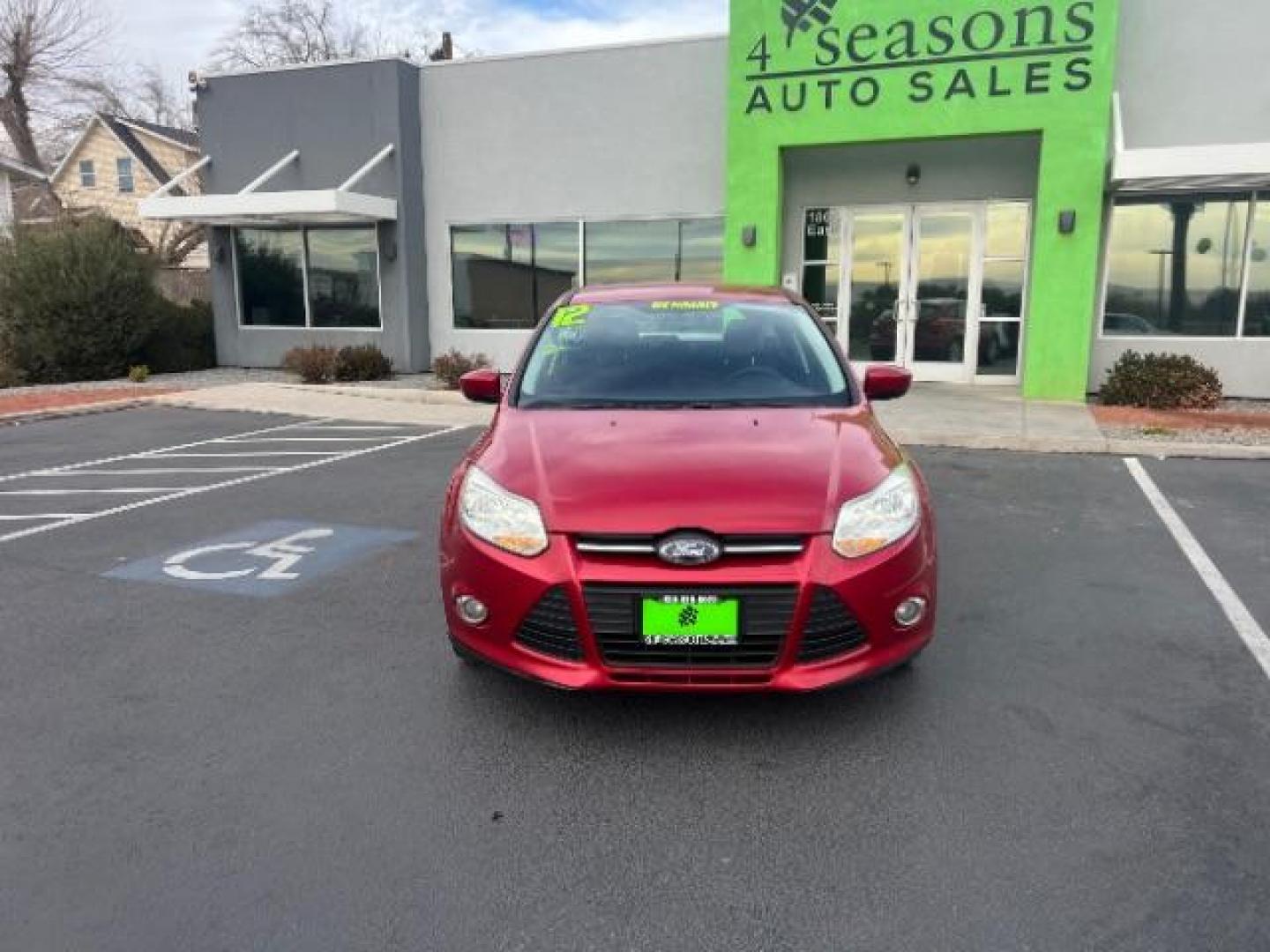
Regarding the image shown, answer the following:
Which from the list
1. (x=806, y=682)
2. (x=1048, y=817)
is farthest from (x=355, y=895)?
(x=1048, y=817)

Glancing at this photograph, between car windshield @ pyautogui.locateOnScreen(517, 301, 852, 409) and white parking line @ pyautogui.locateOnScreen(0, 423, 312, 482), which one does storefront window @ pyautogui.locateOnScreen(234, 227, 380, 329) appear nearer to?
white parking line @ pyautogui.locateOnScreen(0, 423, 312, 482)

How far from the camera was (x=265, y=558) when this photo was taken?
18.7 feet

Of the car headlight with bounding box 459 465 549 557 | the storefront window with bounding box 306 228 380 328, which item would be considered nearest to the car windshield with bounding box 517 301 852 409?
the car headlight with bounding box 459 465 549 557

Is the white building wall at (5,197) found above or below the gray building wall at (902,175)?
above

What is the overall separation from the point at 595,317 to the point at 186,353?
1544cm

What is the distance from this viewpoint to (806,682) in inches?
122

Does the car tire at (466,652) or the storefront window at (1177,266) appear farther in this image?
the storefront window at (1177,266)

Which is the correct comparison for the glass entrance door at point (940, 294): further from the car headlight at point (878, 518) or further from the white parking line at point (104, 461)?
the car headlight at point (878, 518)

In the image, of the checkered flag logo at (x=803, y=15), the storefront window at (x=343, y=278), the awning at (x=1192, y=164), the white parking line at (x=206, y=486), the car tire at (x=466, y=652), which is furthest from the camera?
the storefront window at (x=343, y=278)

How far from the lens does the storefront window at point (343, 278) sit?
1638cm

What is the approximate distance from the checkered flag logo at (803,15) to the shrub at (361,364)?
8.19 meters

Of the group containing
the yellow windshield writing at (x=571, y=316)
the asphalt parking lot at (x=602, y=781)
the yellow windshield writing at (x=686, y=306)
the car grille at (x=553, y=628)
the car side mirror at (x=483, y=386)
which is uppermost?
the yellow windshield writing at (x=686, y=306)

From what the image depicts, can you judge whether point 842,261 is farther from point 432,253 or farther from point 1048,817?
point 1048,817

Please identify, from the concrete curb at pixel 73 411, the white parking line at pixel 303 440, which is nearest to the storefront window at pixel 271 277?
the concrete curb at pixel 73 411
